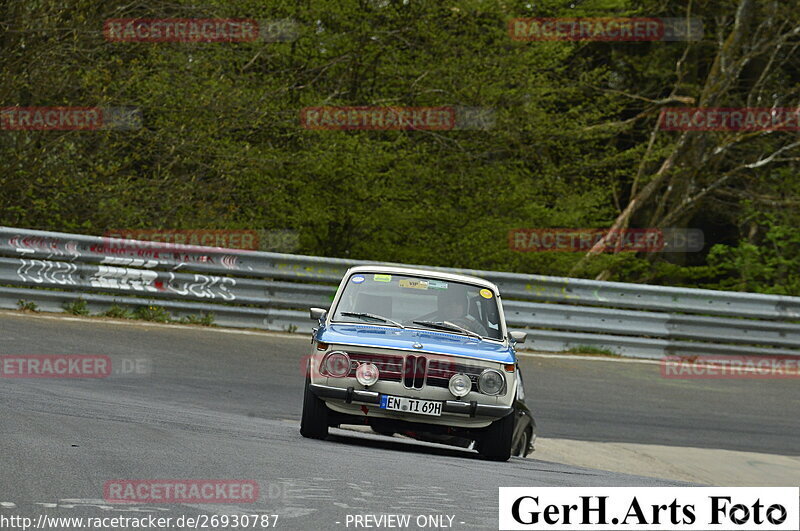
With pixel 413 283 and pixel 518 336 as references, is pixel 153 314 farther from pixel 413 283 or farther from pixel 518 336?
pixel 518 336

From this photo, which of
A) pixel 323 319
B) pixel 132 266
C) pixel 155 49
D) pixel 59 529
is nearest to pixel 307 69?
pixel 155 49

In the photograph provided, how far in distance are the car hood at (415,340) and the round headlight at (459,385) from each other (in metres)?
0.17

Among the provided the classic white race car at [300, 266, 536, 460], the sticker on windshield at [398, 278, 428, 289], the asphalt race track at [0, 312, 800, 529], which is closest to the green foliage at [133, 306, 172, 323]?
the asphalt race track at [0, 312, 800, 529]

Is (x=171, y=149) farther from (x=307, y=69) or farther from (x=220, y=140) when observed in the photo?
(x=307, y=69)

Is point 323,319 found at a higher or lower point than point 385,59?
lower

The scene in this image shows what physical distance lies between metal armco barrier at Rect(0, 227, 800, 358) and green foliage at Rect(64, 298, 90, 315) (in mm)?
58

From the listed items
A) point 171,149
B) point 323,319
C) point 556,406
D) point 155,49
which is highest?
point 155,49

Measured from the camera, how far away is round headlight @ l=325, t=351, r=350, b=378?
915 cm

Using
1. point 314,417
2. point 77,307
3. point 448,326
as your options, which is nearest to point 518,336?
point 448,326

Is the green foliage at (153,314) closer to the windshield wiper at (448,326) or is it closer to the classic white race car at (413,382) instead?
the classic white race car at (413,382)

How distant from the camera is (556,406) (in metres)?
13.5

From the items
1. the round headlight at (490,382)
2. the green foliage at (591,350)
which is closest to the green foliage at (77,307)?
the green foliage at (591,350)

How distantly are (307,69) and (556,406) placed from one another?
9991mm

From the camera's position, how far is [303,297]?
16562mm
